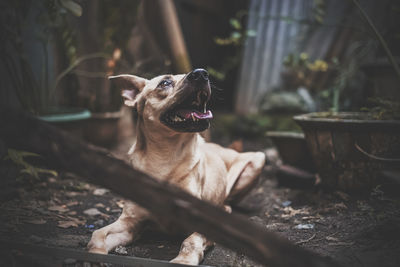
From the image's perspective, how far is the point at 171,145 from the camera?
2299mm

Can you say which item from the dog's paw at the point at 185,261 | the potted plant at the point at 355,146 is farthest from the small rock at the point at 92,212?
the potted plant at the point at 355,146

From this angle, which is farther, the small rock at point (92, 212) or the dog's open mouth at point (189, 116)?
the small rock at point (92, 212)

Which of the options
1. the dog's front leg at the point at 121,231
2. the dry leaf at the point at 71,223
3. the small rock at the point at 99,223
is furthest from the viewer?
the small rock at the point at 99,223

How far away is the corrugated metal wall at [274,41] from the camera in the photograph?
243 inches

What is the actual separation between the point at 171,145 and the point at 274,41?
17.4ft

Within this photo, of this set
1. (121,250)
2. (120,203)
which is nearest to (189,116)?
(121,250)

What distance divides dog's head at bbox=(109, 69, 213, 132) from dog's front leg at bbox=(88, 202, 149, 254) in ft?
2.26

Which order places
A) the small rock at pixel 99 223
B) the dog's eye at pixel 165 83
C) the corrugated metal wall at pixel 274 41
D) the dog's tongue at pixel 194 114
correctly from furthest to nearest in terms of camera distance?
the corrugated metal wall at pixel 274 41 → the small rock at pixel 99 223 → the dog's eye at pixel 165 83 → the dog's tongue at pixel 194 114

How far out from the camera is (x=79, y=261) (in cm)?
189

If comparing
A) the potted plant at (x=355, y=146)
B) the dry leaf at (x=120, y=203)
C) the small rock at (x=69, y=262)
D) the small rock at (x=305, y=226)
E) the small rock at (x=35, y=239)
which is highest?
the potted plant at (x=355, y=146)

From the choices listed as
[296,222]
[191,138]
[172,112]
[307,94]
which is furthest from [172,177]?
[307,94]

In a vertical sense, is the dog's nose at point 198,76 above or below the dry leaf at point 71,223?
above

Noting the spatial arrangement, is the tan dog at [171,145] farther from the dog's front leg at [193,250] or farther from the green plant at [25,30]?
the green plant at [25,30]

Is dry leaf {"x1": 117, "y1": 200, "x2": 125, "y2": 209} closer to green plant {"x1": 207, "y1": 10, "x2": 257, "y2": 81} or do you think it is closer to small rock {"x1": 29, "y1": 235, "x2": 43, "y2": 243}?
small rock {"x1": 29, "y1": 235, "x2": 43, "y2": 243}
